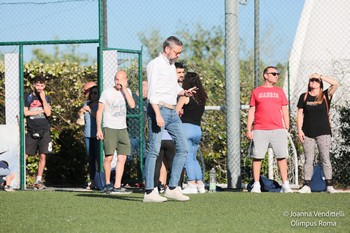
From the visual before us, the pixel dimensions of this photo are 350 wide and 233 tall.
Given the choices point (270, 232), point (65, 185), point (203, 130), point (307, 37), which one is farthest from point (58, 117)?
point (270, 232)

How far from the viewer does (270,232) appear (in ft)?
23.9

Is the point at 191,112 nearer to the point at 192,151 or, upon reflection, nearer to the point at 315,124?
the point at 192,151

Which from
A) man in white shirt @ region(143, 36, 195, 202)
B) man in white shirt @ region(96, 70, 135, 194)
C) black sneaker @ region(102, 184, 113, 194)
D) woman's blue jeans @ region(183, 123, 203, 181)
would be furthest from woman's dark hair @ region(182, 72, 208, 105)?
man in white shirt @ region(143, 36, 195, 202)

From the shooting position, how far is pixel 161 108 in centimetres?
1034

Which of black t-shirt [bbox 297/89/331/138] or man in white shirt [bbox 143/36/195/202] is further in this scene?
black t-shirt [bbox 297/89/331/138]

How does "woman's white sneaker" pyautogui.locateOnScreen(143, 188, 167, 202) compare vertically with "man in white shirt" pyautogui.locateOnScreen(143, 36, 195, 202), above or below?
below

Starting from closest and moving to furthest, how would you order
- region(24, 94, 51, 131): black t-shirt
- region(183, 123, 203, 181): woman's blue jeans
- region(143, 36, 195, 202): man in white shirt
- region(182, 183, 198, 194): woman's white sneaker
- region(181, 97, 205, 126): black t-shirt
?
region(143, 36, 195, 202): man in white shirt
region(182, 183, 198, 194): woman's white sneaker
region(183, 123, 203, 181): woman's blue jeans
region(181, 97, 205, 126): black t-shirt
region(24, 94, 51, 131): black t-shirt

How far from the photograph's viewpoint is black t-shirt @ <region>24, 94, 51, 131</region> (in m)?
13.9

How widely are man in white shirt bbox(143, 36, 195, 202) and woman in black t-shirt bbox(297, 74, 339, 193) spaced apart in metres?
2.78

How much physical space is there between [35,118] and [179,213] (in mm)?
5499

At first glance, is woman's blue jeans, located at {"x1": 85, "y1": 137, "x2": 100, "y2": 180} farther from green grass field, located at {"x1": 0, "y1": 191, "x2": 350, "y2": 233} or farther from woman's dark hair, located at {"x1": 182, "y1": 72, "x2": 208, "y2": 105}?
green grass field, located at {"x1": 0, "y1": 191, "x2": 350, "y2": 233}

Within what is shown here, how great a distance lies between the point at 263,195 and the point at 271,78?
6.07ft

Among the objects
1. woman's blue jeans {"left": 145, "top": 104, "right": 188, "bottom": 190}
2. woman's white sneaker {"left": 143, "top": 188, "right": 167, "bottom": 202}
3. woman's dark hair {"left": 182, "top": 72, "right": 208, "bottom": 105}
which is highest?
woman's dark hair {"left": 182, "top": 72, "right": 208, "bottom": 105}

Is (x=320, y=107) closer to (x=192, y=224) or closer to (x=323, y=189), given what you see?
(x=323, y=189)
